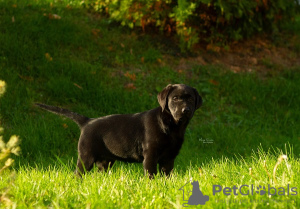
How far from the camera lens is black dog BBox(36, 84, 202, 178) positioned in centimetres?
495

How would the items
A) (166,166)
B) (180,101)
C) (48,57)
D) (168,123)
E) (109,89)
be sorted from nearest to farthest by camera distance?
1. (180,101)
2. (168,123)
3. (166,166)
4. (109,89)
5. (48,57)

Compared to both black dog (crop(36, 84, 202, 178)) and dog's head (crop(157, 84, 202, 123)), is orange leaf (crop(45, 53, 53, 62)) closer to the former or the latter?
black dog (crop(36, 84, 202, 178))

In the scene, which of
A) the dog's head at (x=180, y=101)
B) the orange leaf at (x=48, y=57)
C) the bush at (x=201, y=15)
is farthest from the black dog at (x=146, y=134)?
the bush at (x=201, y=15)

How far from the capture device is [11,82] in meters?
8.59

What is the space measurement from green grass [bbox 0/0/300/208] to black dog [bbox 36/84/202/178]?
48 cm

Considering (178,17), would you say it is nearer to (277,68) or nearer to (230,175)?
(277,68)

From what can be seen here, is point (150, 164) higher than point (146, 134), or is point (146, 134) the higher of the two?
point (146, 134)

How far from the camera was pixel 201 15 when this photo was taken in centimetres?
1109

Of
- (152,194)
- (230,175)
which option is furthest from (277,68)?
(152,194)

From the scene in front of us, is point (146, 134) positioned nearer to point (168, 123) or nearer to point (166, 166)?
point (168, 123)

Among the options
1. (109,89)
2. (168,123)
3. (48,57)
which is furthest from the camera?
(48,57)

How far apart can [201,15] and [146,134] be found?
6.85 m

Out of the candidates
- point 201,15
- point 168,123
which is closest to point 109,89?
point 201,15

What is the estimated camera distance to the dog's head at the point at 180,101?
4.81 meters
